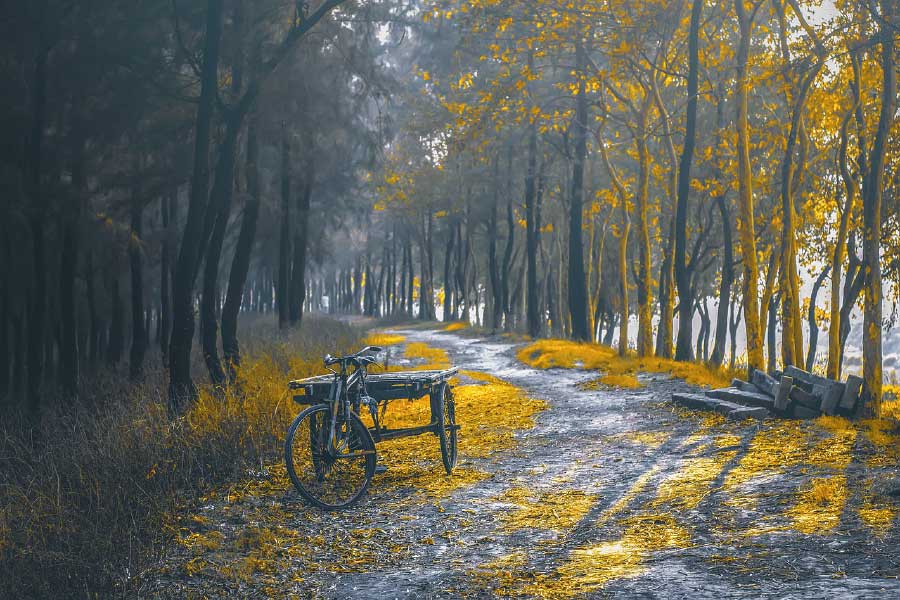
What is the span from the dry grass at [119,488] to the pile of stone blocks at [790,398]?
5.82 metres

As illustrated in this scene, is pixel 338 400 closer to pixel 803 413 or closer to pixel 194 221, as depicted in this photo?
pixel 194 221

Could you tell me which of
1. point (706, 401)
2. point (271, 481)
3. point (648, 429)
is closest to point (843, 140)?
point (706, 401)

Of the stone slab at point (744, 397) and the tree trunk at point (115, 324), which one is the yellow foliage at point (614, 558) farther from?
the tree trunk at point (115, 324)

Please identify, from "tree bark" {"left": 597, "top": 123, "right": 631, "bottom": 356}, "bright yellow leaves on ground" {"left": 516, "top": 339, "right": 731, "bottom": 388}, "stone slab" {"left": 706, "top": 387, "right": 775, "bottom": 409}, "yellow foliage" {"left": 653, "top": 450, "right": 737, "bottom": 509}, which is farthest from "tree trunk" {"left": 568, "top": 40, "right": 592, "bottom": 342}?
"yellow foliage" {"left": 653, "top": 450, "right": 737, "bottom": 509}

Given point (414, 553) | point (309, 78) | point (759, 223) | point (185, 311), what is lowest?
point (414, 553)

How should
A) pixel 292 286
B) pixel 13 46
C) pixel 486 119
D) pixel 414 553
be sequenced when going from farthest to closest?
pixel 292 286 → pixel 486 119 → pixel 13 46 → pixel 414 553

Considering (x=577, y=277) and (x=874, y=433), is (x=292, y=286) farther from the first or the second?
(x=874, y=433)

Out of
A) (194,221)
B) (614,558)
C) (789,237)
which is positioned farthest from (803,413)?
(789,237)

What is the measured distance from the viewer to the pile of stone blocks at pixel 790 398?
10.9 meters

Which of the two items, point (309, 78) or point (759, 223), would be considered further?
point (759, 223)

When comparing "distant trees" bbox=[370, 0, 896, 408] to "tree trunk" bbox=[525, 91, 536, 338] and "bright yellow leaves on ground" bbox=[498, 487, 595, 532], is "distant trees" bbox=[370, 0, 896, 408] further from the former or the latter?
"bright yellow leaves on ground" bbox=[498, 487, 595, 532]

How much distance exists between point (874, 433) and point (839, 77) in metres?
14.6

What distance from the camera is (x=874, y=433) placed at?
31.3 feet

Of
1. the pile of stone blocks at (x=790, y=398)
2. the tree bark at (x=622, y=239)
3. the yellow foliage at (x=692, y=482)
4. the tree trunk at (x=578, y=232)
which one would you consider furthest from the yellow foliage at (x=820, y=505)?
the tree trunk at (x=578, y=232)
